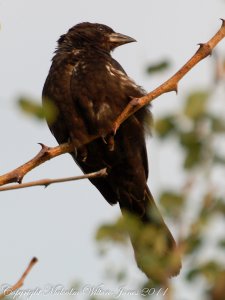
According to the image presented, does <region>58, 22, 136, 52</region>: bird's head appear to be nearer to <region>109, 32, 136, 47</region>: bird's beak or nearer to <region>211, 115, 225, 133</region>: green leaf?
<region>109, 32, 136, 47</region>: bird's beak

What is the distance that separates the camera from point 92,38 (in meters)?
6.00

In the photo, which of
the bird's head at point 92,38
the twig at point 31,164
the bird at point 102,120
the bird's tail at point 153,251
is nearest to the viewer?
the bird's tail at point 153,251

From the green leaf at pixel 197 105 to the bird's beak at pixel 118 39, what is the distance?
4.31m

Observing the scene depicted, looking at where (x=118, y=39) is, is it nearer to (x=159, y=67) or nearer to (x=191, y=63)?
(x=191, y=63)

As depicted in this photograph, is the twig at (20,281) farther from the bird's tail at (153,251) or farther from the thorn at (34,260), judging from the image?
the bird's tail at (153,251)

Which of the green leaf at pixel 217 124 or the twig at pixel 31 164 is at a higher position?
the green leaf at pixel 217 124

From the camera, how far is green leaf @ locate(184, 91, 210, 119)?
1.87m

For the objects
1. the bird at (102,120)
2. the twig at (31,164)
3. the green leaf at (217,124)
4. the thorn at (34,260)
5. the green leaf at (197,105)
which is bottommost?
the bird at (102,120)

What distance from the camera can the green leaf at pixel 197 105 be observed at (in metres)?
1.87

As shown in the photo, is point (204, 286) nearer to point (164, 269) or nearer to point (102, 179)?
point (164, 269)

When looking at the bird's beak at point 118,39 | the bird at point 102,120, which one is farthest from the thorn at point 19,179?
the bird's beak at point 118,39

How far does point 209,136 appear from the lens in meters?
1.85

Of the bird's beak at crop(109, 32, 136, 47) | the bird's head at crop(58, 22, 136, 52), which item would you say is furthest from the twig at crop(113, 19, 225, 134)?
the bird's beak at crop(109, 32, 136, 47)

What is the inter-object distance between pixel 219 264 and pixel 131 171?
3.81 m
